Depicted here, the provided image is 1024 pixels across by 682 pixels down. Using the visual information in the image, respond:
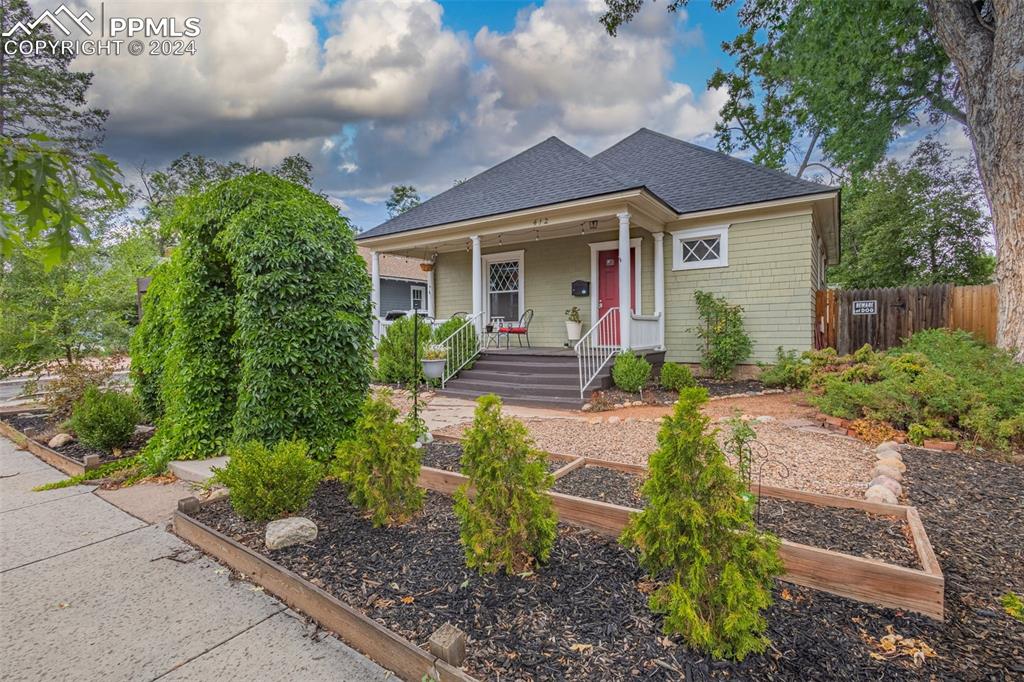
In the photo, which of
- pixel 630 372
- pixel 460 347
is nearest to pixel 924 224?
pixel 630 372

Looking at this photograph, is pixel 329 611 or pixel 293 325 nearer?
pixel 329 611

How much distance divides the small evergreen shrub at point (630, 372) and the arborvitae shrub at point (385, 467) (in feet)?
16.6

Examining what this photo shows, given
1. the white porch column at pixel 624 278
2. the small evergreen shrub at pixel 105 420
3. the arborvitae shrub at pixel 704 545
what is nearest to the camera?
the arborvitae shrub at pixel 704 545

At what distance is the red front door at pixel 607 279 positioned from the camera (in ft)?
32.0

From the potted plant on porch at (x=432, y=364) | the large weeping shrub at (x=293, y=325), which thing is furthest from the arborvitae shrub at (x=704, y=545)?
the potted plant on porch at (x=432, y=364)

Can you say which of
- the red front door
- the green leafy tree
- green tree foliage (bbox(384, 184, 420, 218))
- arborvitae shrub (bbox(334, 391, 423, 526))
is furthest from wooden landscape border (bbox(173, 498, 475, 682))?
green tree foliage (bbox(384, 184, 420, 218))

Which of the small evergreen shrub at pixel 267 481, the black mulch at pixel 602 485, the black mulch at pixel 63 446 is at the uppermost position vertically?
the small evergreen shrub at pixel 267 481

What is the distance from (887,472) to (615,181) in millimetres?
5952

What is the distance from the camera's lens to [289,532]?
2520 mm

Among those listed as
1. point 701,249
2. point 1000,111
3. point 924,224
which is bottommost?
point 701,249

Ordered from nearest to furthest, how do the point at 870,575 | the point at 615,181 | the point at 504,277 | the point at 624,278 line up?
the point at 870,575 → the point at 624,278 → the point at 615,181 → the point at 504,277

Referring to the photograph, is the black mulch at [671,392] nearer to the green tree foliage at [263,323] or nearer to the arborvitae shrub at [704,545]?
the green tree foliage at [263,323]

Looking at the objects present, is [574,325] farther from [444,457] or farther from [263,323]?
[263,323]

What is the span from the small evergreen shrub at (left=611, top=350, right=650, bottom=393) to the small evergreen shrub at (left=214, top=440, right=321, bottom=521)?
534 cm
